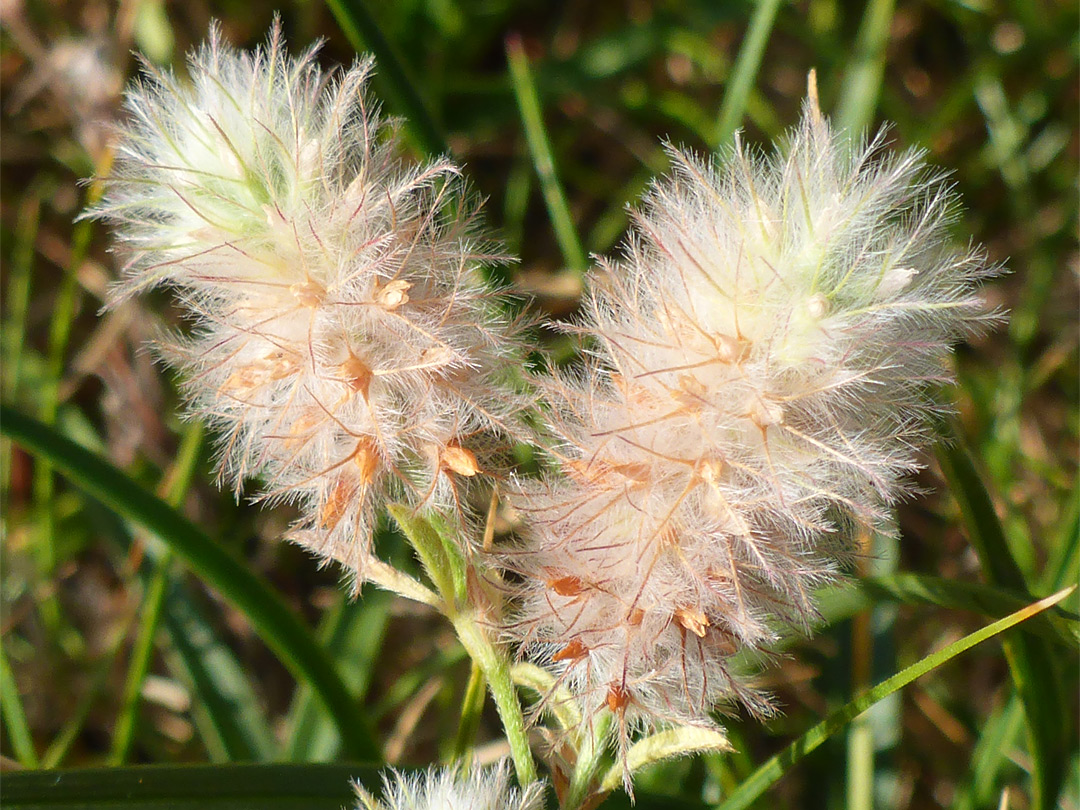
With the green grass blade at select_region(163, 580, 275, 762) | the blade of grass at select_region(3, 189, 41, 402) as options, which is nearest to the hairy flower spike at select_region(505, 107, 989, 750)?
the green grass blade at select_region(163, 580, 275, 762)

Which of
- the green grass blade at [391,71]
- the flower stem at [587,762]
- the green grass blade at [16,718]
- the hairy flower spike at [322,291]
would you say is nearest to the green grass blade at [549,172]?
the green grass blade at [391,71]

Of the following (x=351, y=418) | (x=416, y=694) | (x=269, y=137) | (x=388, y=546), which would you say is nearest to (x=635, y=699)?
(x=351, y=418)

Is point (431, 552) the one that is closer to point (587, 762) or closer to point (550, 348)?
point (587, 762)

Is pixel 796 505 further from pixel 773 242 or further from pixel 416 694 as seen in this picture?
pixel 416 694

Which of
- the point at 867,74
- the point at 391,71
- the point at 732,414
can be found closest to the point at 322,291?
the point at 732,414

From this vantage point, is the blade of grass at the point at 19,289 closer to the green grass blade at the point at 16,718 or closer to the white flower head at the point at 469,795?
the green grass blade at the point at 16,718

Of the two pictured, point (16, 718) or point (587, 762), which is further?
point (16, 718)
